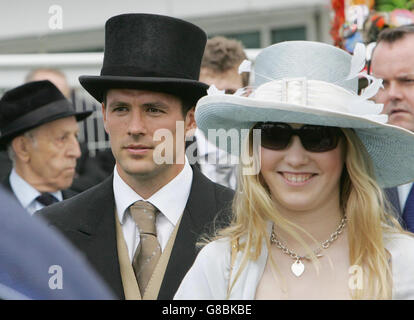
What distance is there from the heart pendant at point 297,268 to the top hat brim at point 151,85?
2.77 ft

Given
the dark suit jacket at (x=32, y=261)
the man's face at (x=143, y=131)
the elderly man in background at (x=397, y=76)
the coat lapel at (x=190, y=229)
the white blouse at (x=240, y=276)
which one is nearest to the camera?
the dark suit jacket at (x=32, y=261)

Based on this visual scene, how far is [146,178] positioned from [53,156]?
4.49 feet

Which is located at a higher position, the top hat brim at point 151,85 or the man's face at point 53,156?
the top hat brim at point 151,85

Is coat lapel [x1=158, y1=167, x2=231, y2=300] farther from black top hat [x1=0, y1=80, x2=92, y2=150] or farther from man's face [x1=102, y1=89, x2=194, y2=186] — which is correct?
black top hat [x1=0, y1=80, x2=92, y2=150]

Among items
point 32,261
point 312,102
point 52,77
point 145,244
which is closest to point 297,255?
point 312,102

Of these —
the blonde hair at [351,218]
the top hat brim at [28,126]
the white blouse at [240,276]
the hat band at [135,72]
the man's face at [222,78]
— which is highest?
the man's face at [222,78]

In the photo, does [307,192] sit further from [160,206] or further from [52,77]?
[52,77]

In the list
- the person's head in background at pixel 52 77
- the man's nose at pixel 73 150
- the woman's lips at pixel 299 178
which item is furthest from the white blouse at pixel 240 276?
the person's head in background at pixel 52 77

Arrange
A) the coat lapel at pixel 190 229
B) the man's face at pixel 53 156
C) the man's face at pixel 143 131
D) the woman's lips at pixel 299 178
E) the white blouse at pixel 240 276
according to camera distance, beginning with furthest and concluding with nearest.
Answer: the man's face at pixel 53 156 < the man's face at pixel 143 131 < the coat lapel at pixel 190 229 < the woman's lips at pixel 299 178 < the white blouse at pixel 240 276

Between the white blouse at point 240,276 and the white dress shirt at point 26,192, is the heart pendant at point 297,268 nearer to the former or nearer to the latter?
the white blouse at point 240,276

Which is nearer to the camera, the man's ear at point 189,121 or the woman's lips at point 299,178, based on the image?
the woman's lips at point 299,178

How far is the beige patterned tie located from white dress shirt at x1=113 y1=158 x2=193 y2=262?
26mm

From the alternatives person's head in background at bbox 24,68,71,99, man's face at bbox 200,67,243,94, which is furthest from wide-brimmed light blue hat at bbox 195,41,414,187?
person's head in background at bbox 24,68,71,99

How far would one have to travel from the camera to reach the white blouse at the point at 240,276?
200 cm
